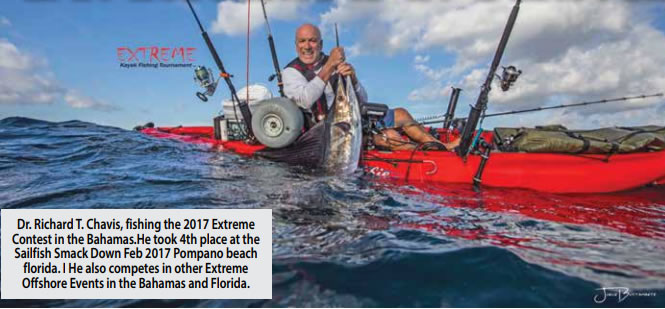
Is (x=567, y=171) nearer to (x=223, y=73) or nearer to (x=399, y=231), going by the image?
(x=399, y=231)

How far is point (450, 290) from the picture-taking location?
1987 millimetres

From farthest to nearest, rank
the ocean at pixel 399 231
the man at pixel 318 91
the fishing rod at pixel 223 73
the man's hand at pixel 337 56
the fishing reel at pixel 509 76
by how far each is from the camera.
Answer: the fishing rod at pixel 223 73 → the man at pixel 318 91 → the man's hand at pixel 337 56 → the fishing reel at pixel 509 76 → the ocean at pixel 399 231

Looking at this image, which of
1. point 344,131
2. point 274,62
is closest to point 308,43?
point 274,62

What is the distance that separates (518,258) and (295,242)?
1505mm

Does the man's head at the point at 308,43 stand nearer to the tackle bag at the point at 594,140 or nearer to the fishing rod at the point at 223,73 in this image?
the fishing rod at the point at 223,73

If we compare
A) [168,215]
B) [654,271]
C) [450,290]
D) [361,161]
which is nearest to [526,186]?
[361,161]

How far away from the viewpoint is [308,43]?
21.8ft

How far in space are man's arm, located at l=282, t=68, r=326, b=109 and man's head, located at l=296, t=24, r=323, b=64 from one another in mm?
494

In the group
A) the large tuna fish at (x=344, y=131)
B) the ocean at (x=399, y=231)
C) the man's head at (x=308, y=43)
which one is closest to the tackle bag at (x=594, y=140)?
the ocean at (x=399, y=231)

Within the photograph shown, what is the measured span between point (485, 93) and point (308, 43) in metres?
3.30

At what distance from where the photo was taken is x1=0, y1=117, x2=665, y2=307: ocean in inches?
76.9

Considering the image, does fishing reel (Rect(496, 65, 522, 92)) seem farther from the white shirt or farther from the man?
the white shirt

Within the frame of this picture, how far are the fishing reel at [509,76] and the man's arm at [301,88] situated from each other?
8.61 ft

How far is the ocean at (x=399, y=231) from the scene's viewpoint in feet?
6.41
